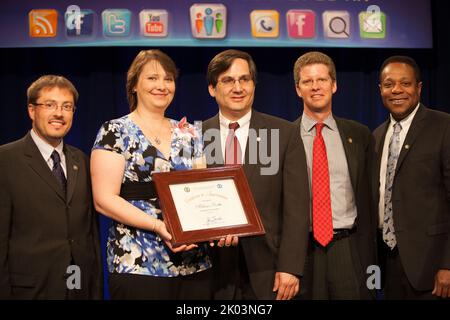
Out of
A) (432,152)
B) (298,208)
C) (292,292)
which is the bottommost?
(292,292)

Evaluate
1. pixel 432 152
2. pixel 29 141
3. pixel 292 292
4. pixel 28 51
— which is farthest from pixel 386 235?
pixel 28 51

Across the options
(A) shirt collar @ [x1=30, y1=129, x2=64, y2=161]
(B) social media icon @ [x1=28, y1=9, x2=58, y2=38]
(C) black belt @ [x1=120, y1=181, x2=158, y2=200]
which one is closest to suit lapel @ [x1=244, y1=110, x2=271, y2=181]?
(C) black belt @ [x1=120, y1=181, x2=158, y2=200]

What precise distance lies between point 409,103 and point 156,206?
147cm

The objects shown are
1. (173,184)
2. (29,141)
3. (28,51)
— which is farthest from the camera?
(28,51)

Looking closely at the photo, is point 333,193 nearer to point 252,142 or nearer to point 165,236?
point 252,142

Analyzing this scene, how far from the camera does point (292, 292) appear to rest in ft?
8.80

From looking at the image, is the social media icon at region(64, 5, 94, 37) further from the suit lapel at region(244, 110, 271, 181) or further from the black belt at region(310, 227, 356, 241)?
the black belt at region(310, 227, 356, 241)

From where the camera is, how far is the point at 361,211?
2.97 metres

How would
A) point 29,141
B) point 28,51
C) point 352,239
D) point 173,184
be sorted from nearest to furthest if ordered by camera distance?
point 173,184 < point 29,141 < point 352,239 < point 28,51

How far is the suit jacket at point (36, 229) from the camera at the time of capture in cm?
255

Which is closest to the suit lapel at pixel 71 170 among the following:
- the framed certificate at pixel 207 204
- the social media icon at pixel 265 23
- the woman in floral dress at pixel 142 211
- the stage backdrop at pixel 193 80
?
the woman in floral dress at pixel 142 211

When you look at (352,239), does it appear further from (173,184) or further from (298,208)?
(173,184)

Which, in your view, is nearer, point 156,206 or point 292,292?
point 156,206

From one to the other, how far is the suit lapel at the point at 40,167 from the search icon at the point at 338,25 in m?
2.56
